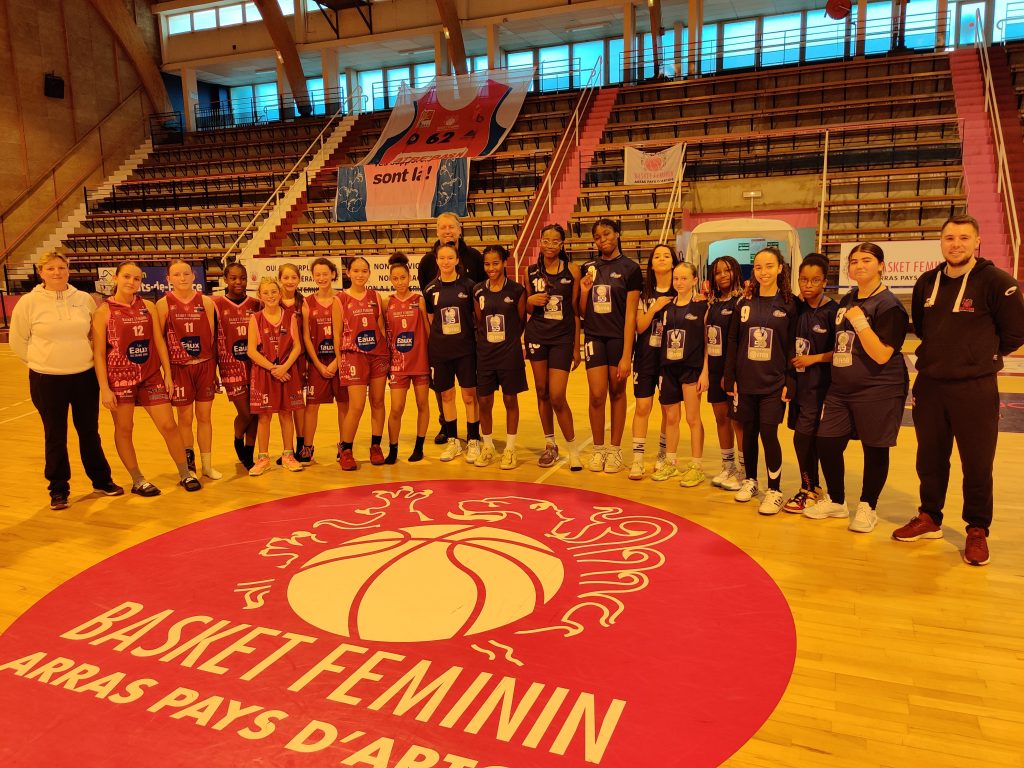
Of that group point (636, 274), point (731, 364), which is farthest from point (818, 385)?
point (636, 274)

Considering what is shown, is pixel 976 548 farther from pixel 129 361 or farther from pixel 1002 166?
pixel 1002 166

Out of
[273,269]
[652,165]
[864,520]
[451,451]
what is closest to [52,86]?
[273,269]

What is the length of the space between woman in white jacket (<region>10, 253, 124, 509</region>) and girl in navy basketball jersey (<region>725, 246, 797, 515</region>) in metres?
3.87

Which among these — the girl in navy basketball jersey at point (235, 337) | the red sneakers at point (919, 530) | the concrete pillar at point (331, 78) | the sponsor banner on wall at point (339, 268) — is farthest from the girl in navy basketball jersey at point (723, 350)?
the concrete pillar at point (331, 78)

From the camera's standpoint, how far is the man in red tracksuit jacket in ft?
10.5

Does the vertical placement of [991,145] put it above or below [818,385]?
above

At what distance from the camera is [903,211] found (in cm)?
1152

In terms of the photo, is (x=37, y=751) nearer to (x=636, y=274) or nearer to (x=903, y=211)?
(x=636, y=274)

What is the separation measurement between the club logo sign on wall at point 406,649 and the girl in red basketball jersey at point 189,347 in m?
1.11

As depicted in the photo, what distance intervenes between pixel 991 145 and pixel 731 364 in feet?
36.3

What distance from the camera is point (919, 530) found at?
142 inches

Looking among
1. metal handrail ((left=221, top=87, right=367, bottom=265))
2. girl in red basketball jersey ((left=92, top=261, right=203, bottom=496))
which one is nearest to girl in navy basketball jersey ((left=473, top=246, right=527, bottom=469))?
girl in red basketball jersey ((left=92, top=261, right=203, bottom=496))

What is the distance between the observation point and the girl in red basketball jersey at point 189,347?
14.9 feet

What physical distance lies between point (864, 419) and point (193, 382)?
4.07 m
